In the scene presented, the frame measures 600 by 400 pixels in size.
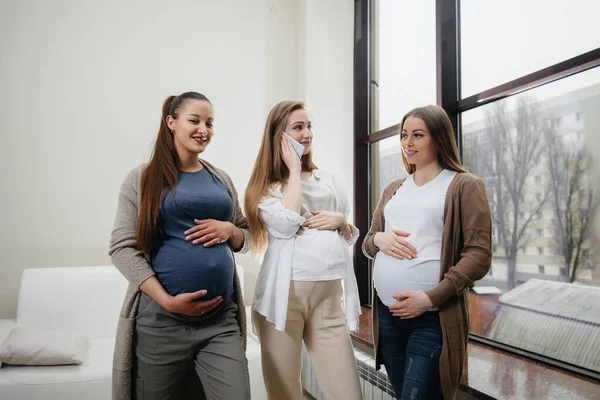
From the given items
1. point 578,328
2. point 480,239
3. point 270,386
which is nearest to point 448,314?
point 480,239

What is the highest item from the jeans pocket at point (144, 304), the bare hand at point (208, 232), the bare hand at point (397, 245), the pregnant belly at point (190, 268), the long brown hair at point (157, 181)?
the long brown hair at point (157, 181)

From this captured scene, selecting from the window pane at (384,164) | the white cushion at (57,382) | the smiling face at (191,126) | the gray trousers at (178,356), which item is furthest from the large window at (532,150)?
the white cushion at (57,382)

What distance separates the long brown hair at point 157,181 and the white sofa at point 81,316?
1.10 m

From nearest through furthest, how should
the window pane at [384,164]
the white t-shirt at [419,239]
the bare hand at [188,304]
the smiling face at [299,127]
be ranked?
the bare hand at [188,304] < the white t-shirt at [419,239] < the smiling face at [299,127] < the window pane at [384,164]

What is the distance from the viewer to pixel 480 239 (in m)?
1.29

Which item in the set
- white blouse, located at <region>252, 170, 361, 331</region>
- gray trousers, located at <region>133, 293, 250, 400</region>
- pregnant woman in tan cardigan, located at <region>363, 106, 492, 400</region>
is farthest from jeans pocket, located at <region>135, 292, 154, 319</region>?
pregnant woman in tan cardigan, located at <region>363, 106, 492, 400</region>

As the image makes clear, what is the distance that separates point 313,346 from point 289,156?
28.1 inches

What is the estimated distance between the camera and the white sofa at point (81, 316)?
6.62 ft

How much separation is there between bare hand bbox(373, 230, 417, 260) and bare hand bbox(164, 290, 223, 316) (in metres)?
0.62

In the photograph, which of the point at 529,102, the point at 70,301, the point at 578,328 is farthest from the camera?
the point at 70,301

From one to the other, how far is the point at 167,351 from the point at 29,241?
193 cm

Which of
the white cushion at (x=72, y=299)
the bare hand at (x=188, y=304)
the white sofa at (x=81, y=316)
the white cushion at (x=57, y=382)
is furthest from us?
the white cushion at (x=72, y=299)

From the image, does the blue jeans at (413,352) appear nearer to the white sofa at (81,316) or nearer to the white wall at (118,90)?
the white sofa at (81,316)

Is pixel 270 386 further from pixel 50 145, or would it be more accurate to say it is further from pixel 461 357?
pixel 50 145
